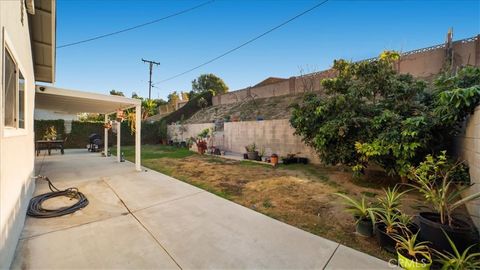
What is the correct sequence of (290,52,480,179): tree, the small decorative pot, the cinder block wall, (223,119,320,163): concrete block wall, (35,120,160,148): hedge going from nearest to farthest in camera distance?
the small decorative pot, the cinder block wall, (290,52,480,179): tree, (223,119,320,163): concrete block wall, (35,120,160,148): hedge

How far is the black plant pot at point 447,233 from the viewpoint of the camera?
6.34ft

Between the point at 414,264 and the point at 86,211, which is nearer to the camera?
the point at 414,264

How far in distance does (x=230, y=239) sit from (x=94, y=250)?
58.1 inches

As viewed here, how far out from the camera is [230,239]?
2494mm

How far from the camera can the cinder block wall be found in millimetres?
2525

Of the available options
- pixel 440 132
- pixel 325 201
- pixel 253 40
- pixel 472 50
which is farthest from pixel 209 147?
pixel 472 50

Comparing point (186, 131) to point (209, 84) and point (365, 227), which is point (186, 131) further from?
point (209, 84)

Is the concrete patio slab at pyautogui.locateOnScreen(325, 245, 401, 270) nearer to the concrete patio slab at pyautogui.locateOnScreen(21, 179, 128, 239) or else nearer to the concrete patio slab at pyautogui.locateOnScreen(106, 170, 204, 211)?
the concrete patio slab at pyautogui.locateOnScreen(106, 170, 204, 211)

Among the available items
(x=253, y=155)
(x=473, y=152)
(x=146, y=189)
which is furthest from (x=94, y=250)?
(x=253, y=155)

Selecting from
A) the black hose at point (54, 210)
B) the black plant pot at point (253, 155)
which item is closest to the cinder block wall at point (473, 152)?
the black hose at point (54, 210)

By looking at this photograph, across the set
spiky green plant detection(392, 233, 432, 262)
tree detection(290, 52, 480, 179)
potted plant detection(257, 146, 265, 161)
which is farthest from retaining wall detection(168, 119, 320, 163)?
spiky green plant detection(392, 233, 432, 262)

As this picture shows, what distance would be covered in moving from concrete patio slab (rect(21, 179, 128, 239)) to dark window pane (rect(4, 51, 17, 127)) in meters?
1.38

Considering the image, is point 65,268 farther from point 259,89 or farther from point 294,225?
point 259,89

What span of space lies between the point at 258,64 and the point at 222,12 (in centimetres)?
502
